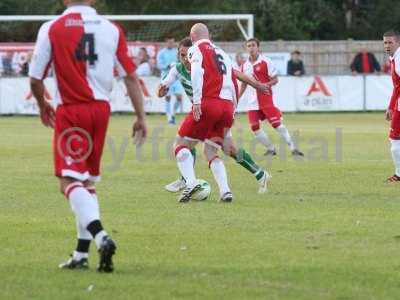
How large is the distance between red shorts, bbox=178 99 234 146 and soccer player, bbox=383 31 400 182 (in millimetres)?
3426

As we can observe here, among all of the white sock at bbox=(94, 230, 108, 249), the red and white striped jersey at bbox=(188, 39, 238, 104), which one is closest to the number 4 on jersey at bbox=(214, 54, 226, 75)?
the red and white striped jersey at bbox=(188, 39, 238, 104)

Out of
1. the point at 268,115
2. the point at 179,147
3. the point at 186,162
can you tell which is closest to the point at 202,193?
the point at 186,162

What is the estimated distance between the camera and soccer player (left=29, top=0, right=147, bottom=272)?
870cm

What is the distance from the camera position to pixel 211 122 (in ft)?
44.7

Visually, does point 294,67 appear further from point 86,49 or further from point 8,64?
point 86,49

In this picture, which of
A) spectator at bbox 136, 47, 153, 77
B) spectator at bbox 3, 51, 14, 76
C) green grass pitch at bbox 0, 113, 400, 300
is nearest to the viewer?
green grass pitch at bbox 0, 113, 400, 300

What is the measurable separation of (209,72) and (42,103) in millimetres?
4868

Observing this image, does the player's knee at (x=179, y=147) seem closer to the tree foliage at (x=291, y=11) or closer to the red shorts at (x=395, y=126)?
the red shorts at (x=395, y=126)

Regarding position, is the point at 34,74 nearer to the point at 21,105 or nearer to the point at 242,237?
the point at 242,237

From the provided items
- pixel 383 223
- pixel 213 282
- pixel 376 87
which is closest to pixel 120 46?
pixel 213 282

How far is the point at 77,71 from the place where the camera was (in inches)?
345

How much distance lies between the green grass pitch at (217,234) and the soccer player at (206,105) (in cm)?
38

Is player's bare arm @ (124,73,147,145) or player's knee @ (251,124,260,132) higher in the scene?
player's bare arm @ (124,73,147,145)

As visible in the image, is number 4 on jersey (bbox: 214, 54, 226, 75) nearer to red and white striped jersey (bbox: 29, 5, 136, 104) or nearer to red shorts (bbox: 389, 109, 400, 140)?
red shorts (bbox: 389, 109, 400, 140)
